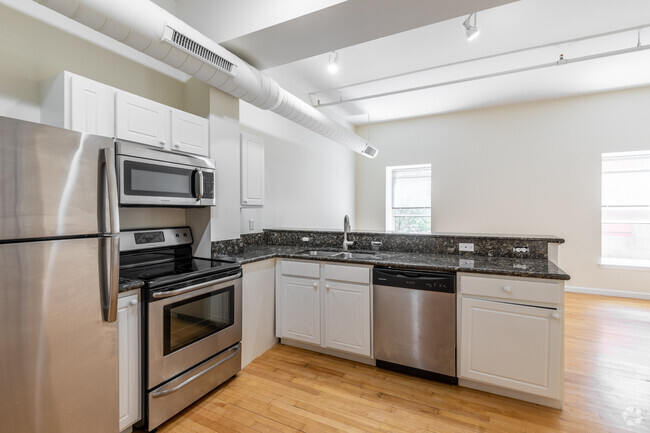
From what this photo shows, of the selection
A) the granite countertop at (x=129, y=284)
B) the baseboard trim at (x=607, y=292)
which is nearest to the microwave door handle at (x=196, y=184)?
the granite countertop at (x=129, y=284)

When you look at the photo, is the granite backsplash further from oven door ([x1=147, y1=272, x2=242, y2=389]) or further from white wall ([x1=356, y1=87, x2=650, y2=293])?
white wall ([x1=356, y1=87, x2=650, y2=293])

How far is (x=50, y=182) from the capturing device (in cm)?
134

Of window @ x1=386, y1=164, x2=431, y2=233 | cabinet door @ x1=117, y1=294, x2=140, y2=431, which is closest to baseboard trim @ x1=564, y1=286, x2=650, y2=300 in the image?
window @ x1=386, y1=164, x2=431, y2=233

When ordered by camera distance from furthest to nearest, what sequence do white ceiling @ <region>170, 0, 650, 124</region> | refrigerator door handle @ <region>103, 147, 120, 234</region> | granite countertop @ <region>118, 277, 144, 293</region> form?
white ceiling @ <region>170, 0, 650, 124</region>, granite countertop @ <region>118, 277, 144, 293</region>, refrigerator door handle @ <region>103, 147, 120, 234</region>

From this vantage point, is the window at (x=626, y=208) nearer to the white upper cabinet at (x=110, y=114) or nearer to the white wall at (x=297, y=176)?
the white wall at (x=297, y=176)

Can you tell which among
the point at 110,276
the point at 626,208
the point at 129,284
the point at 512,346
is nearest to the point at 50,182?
the point at 110,276

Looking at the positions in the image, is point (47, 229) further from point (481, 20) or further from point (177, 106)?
point (481, 20)

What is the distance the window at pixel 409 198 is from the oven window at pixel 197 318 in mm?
4458

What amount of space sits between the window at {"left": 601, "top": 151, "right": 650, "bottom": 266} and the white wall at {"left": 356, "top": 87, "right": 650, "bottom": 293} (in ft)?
0.62

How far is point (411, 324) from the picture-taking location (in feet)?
7.88

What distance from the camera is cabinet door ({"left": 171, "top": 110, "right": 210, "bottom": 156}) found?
2.38m

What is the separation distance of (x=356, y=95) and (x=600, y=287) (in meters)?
4.98

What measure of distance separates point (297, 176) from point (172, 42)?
112 inches

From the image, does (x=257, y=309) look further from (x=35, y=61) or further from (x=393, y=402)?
(x=35, y=61)
